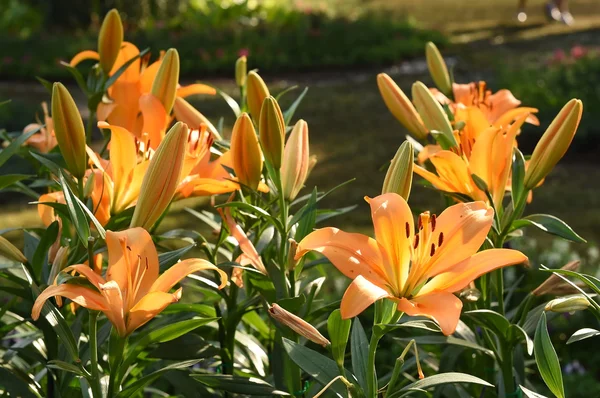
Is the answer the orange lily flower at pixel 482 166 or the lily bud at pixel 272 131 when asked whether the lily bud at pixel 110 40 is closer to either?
the lily bud at pixel 272 131

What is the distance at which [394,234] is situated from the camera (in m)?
0.97

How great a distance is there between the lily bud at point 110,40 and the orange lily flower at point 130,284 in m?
0.53

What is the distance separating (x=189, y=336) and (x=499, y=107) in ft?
2.01

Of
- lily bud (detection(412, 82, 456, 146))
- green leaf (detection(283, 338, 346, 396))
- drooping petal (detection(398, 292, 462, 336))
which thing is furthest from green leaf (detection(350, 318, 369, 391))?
lily bud (detection(412, 82, 456, 146))

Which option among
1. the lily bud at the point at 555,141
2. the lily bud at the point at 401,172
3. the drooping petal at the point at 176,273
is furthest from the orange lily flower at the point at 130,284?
the lily bud at the point at 555,141

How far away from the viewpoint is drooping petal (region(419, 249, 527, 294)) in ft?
3.06

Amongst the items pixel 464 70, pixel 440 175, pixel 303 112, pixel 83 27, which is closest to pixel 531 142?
pixel 303 112

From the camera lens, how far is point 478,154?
119 cm

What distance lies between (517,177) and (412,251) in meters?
0.30

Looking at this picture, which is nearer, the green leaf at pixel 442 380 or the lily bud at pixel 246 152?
the green leaf at pixel 442 380

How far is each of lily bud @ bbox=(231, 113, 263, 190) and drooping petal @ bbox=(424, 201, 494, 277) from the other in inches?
10.9

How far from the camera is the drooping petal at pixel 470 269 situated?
0.93 metres

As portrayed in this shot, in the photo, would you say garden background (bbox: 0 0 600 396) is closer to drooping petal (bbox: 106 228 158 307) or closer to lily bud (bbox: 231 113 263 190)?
lily bud (bbox: 231 113 263 190)

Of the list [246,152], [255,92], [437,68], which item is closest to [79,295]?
[246,152]
